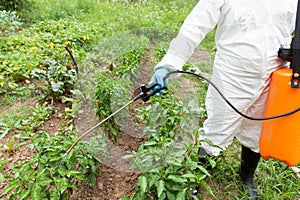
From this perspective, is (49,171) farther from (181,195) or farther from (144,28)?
(144,28)

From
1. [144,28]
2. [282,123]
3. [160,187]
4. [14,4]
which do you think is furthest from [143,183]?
[14,4]

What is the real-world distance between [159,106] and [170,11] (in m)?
4.47

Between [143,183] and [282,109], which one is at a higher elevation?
[282,109]

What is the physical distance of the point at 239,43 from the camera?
167 cm

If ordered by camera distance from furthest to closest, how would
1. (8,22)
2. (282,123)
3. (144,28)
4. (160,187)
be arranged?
1. (8,22)
2. (144,28)
3. (282,123)
4. (160,187)

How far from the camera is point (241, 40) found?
1658 millimetres

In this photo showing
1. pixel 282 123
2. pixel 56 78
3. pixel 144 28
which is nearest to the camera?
pixel 282 123

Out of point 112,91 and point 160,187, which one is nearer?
point 160,187

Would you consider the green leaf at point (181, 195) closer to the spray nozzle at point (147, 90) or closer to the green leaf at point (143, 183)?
the green leaf at point (143, 183)

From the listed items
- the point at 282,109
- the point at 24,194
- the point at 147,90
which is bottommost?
the point at 24,194

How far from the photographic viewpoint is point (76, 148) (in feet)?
5.82

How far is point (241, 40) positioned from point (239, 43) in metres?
0.02

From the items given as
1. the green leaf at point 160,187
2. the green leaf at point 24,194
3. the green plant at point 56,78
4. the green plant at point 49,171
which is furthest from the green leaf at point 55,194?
the green plant at point 56,78

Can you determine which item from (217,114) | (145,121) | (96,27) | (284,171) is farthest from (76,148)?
(96,27)
